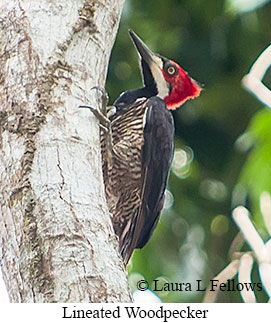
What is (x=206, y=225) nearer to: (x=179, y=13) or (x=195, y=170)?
(x=195, y=170)

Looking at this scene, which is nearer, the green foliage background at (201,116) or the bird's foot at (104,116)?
the bird's foot at (104,116)

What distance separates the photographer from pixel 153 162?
334 centimetres

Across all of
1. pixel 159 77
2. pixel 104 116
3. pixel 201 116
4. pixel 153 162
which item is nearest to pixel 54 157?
pixel 104 116

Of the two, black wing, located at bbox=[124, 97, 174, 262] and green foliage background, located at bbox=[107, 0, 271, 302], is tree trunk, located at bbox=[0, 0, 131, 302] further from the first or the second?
green foliage background, located at bbox=[107, 0, 271, 302]

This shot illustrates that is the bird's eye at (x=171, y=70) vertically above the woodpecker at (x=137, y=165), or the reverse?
the bird's eye at (x=171, y=70)

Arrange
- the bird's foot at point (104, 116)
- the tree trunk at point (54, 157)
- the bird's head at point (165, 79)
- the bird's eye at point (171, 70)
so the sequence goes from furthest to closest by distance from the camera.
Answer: the bird's eye at point (171, 70) → the bird's head at point (165, 79) → the bird's foot at point (104, 116) → the tree trunk at point (54, 157)

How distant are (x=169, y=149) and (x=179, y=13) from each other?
171cm

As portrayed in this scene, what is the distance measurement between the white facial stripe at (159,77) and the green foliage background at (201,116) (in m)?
0.69

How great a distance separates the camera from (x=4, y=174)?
185 cm

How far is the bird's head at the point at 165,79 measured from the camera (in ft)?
12.6

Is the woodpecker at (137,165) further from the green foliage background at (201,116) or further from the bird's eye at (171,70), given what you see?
the green foliage background at (201,116)

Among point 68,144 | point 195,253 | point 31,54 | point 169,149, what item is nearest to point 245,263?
point 68,144

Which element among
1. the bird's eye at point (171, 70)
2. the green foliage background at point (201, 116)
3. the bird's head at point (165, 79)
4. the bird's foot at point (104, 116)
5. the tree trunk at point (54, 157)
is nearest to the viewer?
the tree trunk at point (54, 157)

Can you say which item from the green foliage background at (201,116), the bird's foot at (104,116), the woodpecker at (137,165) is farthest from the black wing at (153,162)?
the green foliage background at (201,116)
